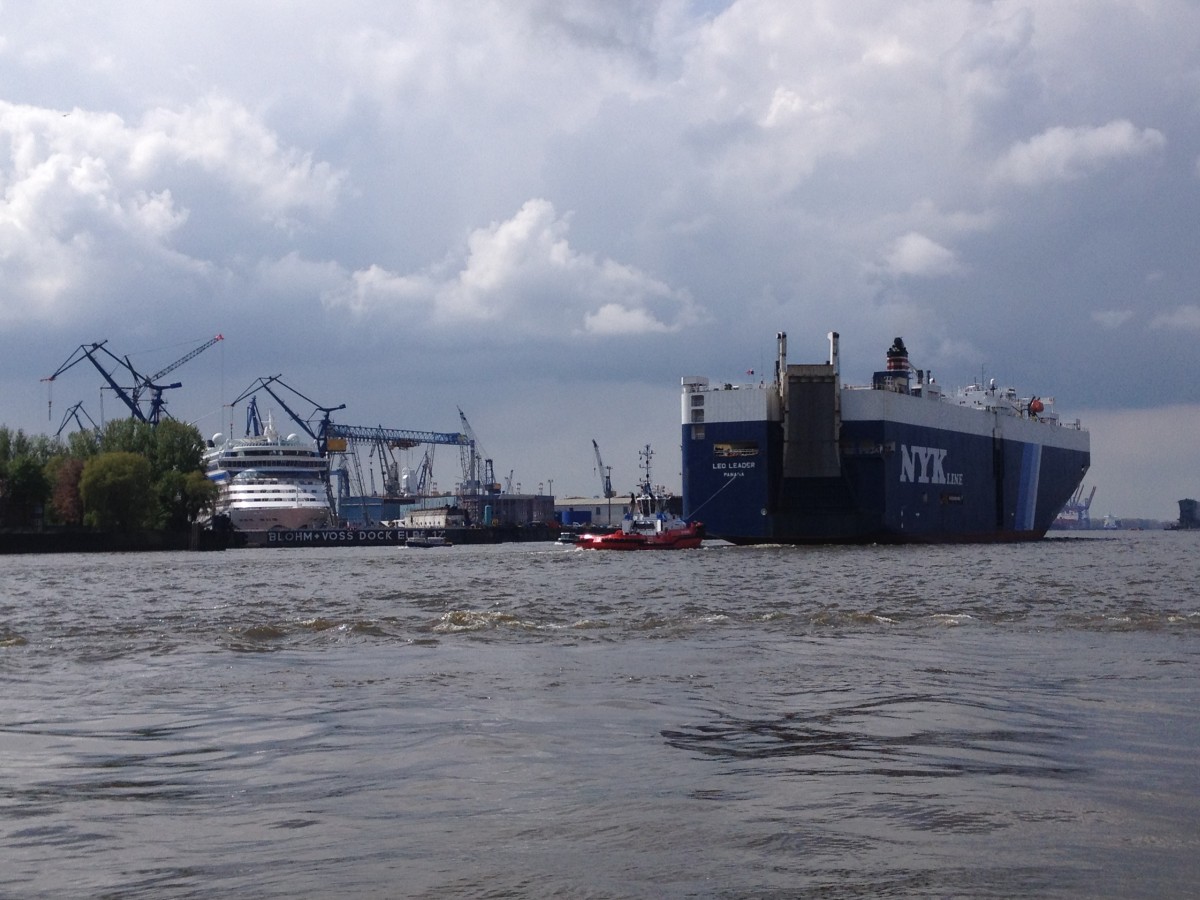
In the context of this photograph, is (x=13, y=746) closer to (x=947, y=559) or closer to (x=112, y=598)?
(x=112, y=598)

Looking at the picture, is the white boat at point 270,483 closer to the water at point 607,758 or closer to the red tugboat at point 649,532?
the red tugboat at point 649,532

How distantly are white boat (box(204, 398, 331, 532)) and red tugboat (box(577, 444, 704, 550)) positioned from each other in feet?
202

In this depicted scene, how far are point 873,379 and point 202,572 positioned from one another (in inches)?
1361

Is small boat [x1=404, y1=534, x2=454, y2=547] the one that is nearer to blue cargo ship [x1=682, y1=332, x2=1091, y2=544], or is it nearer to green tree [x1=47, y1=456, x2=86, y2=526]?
green tree [x1=47, y1=456, x2=86, y2=526]

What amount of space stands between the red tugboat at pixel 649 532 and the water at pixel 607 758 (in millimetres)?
37492

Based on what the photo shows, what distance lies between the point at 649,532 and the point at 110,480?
47500mm

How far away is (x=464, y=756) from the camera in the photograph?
902 centimetres

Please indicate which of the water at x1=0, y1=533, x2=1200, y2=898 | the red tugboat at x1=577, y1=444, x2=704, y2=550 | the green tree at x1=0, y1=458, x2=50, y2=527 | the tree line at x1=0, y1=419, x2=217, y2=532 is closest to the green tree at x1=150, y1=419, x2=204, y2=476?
the tree line at x1=0, y1=419, x2=217, y2=532

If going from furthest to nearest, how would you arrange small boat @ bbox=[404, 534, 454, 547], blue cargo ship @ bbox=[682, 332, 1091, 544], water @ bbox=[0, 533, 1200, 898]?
small boat @ bbox=[404, 534, 454, 547] → blue cargo ship @ bbox=[682, 332, 1091, 544] → water @ bbox=[0, 533, 1200, 898]

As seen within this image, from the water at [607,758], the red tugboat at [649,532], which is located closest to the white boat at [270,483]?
the red tugboat at [649,532]

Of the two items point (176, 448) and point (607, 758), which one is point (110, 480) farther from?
point (607, 758)

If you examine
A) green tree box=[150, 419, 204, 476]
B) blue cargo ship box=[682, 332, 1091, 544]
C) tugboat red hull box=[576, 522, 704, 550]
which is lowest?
tugboat red hull box=[576, 522, 704, 550]

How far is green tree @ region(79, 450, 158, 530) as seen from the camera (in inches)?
3620

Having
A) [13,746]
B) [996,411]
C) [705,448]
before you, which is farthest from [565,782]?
[996,411]
